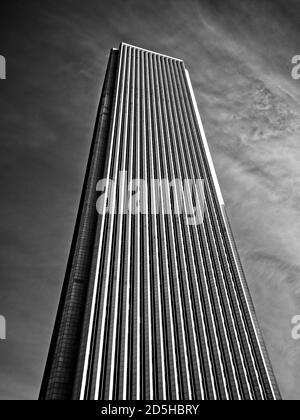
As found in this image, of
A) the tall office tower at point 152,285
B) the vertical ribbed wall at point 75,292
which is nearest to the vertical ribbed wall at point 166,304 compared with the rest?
the tall office tower at point 152,285

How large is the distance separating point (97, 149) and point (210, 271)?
69.3 meters

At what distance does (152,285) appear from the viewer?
289ft

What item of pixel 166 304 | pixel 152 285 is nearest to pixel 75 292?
pixel 152 285

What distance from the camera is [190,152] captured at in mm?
135125

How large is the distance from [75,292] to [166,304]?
89.8 ft

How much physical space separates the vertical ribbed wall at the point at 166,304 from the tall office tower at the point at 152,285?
0.29 metres

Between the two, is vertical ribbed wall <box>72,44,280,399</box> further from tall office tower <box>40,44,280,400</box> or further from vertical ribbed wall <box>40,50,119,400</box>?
vertical ribbed wall <box>40,50,119,400</box>

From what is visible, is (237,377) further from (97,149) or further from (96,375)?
(97,149)

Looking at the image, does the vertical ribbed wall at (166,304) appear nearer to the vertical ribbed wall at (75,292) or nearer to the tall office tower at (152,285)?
the tall office tower at (152,285)

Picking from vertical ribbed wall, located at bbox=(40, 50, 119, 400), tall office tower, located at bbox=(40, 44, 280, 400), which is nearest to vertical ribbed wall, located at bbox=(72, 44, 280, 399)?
tall office tower, located at bbox=(40, 44, 280, 400)

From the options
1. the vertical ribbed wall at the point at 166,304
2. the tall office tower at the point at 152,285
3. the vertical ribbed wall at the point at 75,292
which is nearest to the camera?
the vertical ribbed wall at the point at 166,304

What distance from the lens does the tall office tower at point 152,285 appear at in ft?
233

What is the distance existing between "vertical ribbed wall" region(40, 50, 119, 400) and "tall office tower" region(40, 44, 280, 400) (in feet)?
1.03

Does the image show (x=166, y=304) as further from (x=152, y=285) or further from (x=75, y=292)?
(x=75, y=292)
